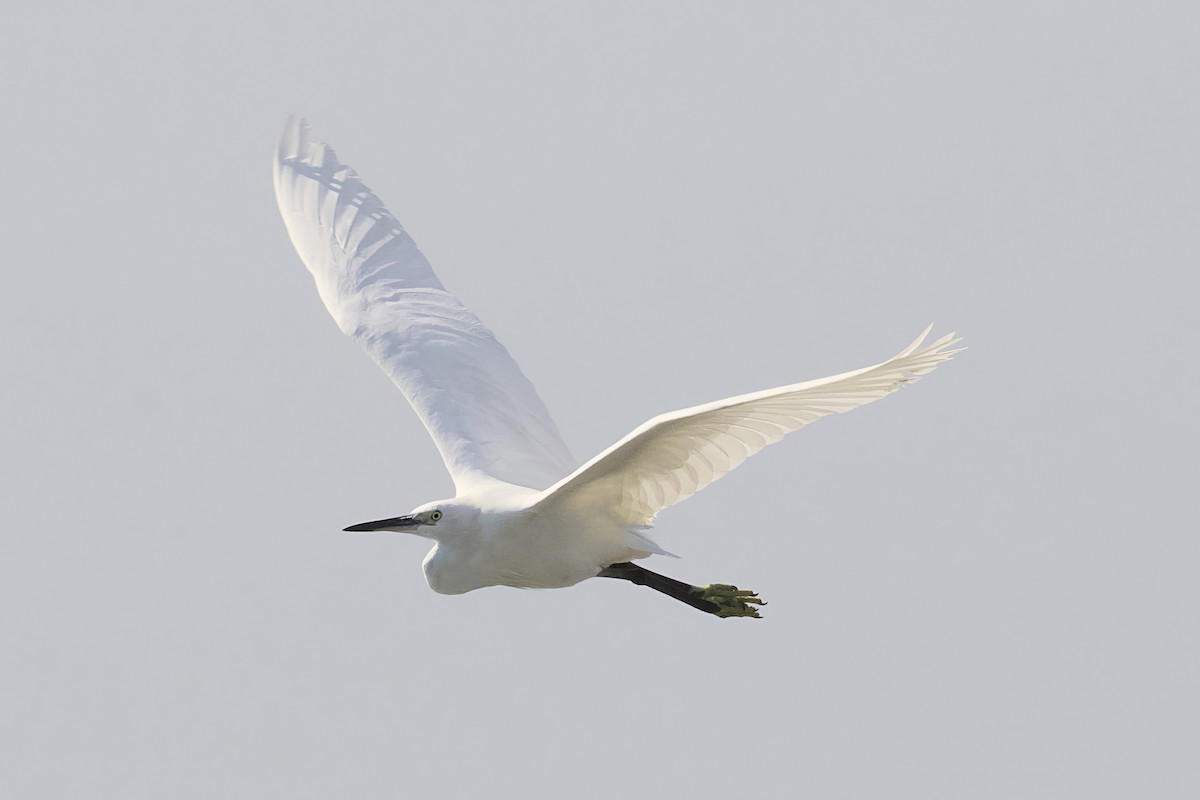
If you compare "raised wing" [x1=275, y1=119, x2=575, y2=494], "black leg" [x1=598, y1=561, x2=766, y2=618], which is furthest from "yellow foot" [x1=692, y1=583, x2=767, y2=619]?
"raised wing" [x1=275, y1=119, x2=575, y2=494]

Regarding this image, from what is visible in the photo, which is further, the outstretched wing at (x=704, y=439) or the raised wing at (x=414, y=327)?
the raised wing at (x=414, y=327)

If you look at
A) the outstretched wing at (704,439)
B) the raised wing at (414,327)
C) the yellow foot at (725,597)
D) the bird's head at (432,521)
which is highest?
the raised wing at (414,327)

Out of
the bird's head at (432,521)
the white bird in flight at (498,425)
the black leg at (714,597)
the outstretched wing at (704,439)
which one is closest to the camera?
the outstretched wing at (704,439)

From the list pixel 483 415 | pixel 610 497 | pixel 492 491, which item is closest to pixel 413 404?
pixel 483 415

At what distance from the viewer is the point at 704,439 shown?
32.6ft

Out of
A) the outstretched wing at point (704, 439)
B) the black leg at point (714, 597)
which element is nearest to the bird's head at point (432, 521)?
Result: the outstretched wing at point (704, 439)

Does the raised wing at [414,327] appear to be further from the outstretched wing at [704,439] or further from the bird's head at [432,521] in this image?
the outstretched wing at [704,439]

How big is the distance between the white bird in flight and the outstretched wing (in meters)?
0.01

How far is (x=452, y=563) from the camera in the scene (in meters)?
11.2

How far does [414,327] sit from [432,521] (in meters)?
2.41

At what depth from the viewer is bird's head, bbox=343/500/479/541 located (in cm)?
1116

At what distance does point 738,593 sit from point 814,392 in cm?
321

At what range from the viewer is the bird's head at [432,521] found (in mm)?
11164

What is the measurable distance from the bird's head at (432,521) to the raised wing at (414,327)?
0.52m
